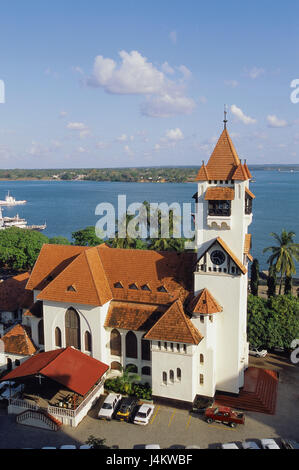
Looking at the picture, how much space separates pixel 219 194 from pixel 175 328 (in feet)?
36.3

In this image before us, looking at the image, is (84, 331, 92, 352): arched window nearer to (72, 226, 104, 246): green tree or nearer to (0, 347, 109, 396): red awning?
(0, 347, 109, 396): red awning

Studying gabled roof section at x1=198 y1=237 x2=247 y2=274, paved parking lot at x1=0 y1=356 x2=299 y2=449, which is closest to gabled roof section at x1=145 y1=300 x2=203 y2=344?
gabled roof section at x1=198 y1=237 x2=247 y2=274

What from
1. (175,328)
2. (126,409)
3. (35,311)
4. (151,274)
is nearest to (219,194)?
(151,274)

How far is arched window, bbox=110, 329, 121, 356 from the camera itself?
36.0 meters

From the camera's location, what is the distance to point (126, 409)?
1231 inches

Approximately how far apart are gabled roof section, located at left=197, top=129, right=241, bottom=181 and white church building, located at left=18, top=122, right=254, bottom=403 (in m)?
0.08

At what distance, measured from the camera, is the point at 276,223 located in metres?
138

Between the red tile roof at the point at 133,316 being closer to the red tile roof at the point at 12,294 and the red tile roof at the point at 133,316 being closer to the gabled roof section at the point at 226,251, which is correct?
the gabled roof section at the point at 226,251

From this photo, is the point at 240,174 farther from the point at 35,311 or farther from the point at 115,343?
the point at 35,311

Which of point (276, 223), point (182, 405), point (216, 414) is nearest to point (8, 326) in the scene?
point (182, 405)

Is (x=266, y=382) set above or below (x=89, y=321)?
below

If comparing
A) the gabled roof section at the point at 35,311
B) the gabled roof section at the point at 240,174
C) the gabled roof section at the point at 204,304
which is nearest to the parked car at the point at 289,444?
the gabled roof section at the point at 204,304
